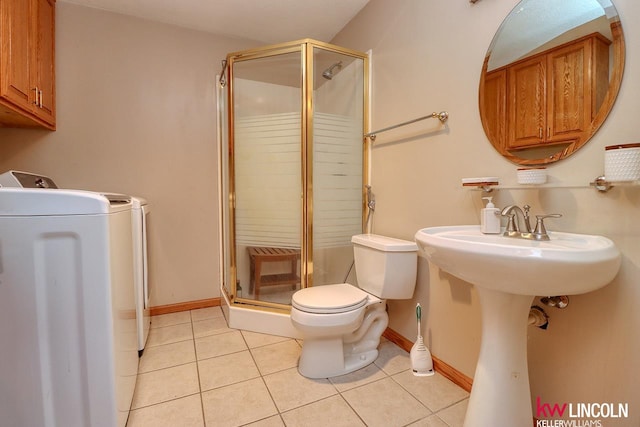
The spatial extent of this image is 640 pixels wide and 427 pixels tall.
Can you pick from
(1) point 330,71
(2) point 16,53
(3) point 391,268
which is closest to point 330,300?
(3) point 391,268

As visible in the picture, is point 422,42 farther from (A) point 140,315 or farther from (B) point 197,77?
(A) point 140,315

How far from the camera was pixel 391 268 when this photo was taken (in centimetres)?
167

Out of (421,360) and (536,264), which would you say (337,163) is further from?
(536,264)

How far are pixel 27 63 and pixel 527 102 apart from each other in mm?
2594

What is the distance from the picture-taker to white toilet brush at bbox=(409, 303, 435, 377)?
5.31ft

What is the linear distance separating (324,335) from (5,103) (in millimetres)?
1981

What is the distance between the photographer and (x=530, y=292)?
33.8 inches

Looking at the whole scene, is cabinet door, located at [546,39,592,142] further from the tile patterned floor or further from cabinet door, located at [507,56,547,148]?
the tile patterned floor

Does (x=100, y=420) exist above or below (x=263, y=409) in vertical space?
above

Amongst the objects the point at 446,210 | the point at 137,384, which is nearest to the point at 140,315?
the point at 137,384

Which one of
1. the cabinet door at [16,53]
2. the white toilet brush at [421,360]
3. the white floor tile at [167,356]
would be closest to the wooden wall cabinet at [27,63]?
the cabinet door at [16,53]

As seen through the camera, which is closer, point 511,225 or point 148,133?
point 511,225

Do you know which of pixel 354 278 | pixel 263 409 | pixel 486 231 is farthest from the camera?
pixel 354 278

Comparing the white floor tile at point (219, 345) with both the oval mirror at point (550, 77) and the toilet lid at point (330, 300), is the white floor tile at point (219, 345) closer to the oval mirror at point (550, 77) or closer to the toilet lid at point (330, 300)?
the toilet lid at point (330, 300)
